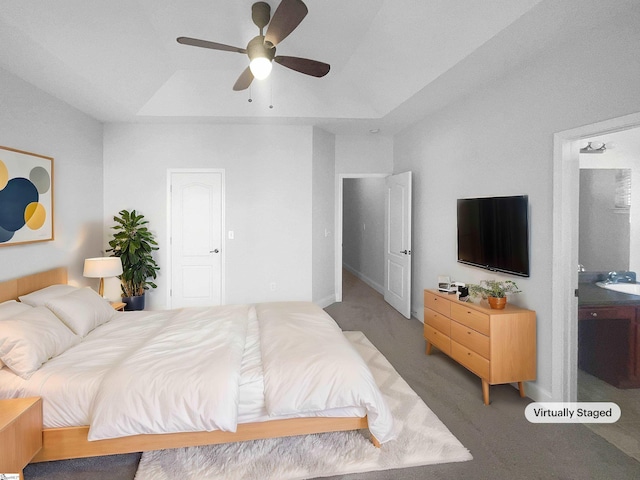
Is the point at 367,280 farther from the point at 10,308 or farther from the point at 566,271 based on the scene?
the point at 10,308

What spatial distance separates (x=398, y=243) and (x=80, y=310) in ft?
12.8

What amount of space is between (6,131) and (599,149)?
5.00 metres

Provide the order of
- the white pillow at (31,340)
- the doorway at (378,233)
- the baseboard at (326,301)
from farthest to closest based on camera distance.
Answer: the baseboard at (326,301) → the doorway at (378,233) → the white pillow at (31,340)

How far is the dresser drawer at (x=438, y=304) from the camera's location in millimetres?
3328

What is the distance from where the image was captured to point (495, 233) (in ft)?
10.6

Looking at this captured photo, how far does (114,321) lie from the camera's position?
10.1ft

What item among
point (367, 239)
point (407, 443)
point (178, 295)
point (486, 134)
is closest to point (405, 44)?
point (486, 134)

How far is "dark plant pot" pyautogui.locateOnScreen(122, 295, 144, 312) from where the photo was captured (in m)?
4.35

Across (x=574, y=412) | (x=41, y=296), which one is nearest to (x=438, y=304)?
(x=574, y=412)

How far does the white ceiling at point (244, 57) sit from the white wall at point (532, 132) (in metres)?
0.24

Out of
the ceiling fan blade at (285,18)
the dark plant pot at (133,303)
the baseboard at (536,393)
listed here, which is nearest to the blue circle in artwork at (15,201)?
the dark plant pot at (133,303)

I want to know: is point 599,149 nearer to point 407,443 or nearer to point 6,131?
point 407,443

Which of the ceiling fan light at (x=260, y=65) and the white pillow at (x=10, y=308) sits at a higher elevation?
the ceiling fan light at (x=260, y=65)

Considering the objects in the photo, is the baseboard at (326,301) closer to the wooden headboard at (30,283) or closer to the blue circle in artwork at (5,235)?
the wooden headboard at (30,283)
